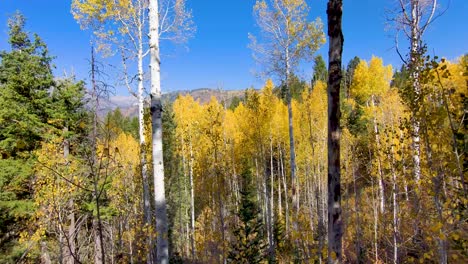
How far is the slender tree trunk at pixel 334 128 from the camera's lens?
8.38 ft

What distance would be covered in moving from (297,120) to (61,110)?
44.9 feet

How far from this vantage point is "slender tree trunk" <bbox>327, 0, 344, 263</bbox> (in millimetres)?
2555

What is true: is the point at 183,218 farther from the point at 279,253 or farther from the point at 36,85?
the point at 36,85

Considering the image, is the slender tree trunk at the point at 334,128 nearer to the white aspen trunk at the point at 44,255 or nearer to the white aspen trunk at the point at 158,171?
the white aspen trunk at the point at 158,171

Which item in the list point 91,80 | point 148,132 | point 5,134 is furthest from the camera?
point 5,134

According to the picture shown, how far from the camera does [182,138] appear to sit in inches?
749

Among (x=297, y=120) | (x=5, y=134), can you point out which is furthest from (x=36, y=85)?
(x=297, y=120)

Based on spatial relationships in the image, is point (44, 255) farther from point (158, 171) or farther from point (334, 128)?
point (334, 128)

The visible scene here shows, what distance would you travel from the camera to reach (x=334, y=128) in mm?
2631

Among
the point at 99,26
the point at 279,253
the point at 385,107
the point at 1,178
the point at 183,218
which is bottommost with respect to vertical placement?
the point at 183,218

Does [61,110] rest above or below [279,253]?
above

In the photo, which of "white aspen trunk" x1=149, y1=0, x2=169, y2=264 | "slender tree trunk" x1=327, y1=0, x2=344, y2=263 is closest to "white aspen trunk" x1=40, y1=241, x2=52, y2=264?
"white aspen trunk" x1=149, y1=0, x2=169, y2=264

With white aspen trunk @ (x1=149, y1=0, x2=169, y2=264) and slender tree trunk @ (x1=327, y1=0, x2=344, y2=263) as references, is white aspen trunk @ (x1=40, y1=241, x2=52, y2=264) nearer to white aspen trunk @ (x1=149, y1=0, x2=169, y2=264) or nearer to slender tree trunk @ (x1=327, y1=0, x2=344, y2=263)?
white aspen trunk @ (x1=149, y1=0, x2=169, y2=264)

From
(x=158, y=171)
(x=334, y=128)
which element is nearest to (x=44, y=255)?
(x=158, y=171)
